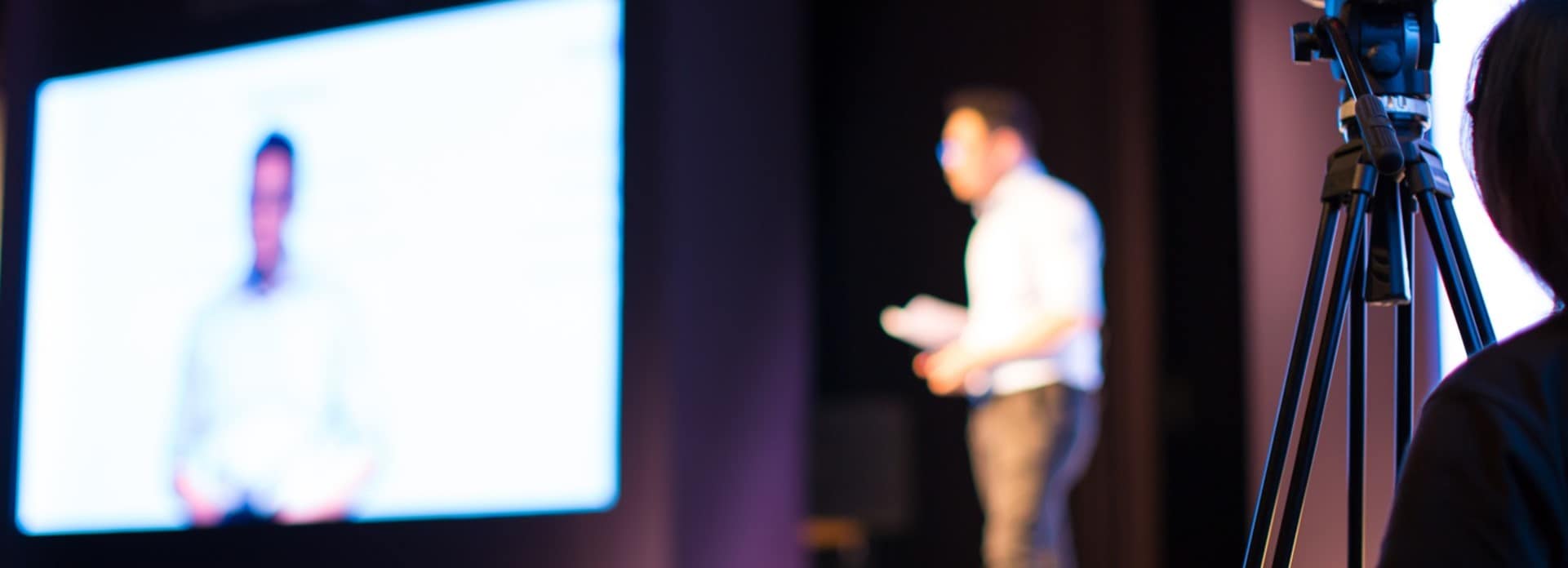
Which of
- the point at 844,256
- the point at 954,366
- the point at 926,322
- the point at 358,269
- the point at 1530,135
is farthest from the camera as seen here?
the point at 844,256

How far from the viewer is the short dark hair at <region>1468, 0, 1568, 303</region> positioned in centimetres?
80

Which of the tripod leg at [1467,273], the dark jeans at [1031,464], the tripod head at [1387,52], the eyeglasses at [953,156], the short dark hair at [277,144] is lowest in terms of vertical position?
the dark jeans at [1031,464]

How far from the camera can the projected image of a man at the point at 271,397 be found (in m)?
2.71

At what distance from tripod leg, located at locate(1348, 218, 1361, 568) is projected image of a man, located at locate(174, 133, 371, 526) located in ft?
6.49

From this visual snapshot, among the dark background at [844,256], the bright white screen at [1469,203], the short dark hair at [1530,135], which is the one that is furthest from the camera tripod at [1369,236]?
the dark background at [844,256]

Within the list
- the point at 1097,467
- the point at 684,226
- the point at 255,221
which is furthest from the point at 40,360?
the point at 1097,467

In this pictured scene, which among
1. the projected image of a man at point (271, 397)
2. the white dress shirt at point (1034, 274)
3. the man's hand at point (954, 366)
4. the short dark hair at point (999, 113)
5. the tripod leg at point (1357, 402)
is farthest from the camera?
the short dark hair at point (999, 113)

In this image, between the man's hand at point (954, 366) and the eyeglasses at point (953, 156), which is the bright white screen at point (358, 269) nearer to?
the man's hand at point (954, 366)

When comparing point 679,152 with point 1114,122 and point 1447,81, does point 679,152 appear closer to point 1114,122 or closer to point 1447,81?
point 1447,81

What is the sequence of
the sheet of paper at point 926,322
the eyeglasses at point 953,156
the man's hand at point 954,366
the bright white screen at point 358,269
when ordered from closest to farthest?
the bright white screen at point 358,269, the man's hand at point 954,366, the eyeglasses at point 953,156, the sheet of paper at point 926,322

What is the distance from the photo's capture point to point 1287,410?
1.08m

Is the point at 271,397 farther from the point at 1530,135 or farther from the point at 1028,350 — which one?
the point at 1530,135

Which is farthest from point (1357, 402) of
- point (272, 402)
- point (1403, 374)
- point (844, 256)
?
point (844, 256)

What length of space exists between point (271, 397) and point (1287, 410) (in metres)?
2.21
